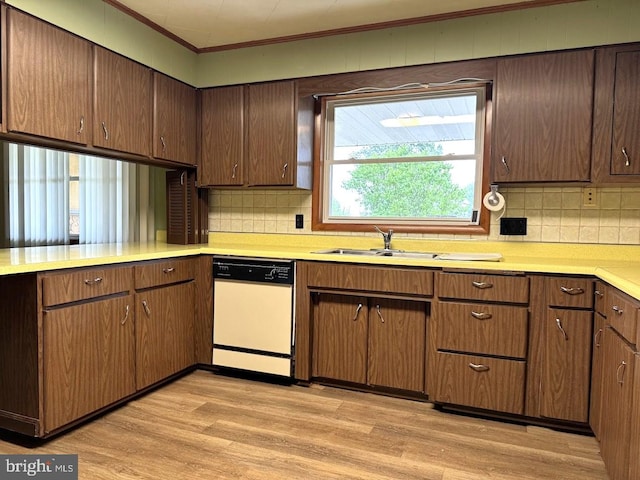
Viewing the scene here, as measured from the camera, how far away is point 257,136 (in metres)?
3.27

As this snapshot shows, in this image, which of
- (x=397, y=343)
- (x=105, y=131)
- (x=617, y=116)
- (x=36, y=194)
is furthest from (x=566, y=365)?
(x=36, y=194)

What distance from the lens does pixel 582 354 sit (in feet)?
7.46

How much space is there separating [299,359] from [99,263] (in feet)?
4.37

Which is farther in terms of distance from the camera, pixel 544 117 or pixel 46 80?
pixel 544 117

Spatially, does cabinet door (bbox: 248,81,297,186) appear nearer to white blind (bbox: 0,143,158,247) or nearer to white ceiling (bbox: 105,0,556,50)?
white ceiling (bbox: 105,0,556,50)

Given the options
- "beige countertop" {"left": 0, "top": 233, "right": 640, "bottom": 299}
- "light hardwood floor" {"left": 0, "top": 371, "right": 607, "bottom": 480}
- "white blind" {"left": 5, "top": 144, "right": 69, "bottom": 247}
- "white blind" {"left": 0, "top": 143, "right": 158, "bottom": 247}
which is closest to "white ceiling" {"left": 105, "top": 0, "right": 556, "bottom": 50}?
"white blind" {"left": 0, "top": 143, "right": 158, "bottom": 247}

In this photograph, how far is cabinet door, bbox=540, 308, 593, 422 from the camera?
7.45ft

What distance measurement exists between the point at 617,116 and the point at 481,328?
138 cm

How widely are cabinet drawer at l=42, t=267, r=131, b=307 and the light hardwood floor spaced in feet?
2.24

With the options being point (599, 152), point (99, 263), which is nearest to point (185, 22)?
point (99, 263)

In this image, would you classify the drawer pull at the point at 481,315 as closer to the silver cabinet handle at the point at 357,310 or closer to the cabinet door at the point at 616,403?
the cabinet door at the point at 616,403

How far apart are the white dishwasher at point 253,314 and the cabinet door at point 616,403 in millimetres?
1715

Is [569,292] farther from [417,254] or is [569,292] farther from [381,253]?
[381,253]

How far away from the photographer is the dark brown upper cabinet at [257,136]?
3197 mm
